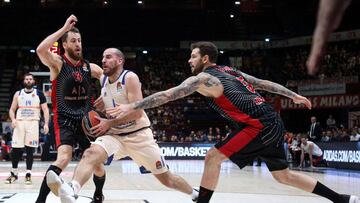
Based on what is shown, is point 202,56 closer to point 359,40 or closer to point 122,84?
point 122,84

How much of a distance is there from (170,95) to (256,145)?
40.0 inches

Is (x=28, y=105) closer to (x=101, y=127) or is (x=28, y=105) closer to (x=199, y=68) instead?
(x=101, y=127)

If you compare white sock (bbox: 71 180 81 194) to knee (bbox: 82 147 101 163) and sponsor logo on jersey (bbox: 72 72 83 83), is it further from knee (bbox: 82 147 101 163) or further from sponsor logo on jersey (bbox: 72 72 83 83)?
sponsor logo on jersey (bbox: 72 72 83 83)

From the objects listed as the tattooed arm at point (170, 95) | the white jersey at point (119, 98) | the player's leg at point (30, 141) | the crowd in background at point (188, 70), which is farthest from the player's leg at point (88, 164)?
the crowd in background at point (188, 70)

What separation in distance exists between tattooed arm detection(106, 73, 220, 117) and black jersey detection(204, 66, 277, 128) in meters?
0.14

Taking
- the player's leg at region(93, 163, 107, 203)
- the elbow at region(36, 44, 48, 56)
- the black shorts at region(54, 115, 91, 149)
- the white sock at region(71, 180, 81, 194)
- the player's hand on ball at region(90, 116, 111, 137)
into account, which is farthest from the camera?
the player's leg at region(93, 163, 107, 203)

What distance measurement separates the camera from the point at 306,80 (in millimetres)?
24844

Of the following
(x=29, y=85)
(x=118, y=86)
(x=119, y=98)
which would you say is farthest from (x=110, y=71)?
(x=29, y=85)

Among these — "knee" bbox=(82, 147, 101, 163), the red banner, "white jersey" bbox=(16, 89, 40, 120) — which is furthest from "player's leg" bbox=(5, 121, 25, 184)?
the red banner

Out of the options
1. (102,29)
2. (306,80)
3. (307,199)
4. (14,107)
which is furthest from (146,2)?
(307,199)

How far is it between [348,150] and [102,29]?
768 inches

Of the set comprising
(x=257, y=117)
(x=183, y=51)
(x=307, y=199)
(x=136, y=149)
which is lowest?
(x=307, y=199)

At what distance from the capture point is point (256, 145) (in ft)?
14.0

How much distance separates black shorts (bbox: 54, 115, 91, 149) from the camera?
16.3 feet
